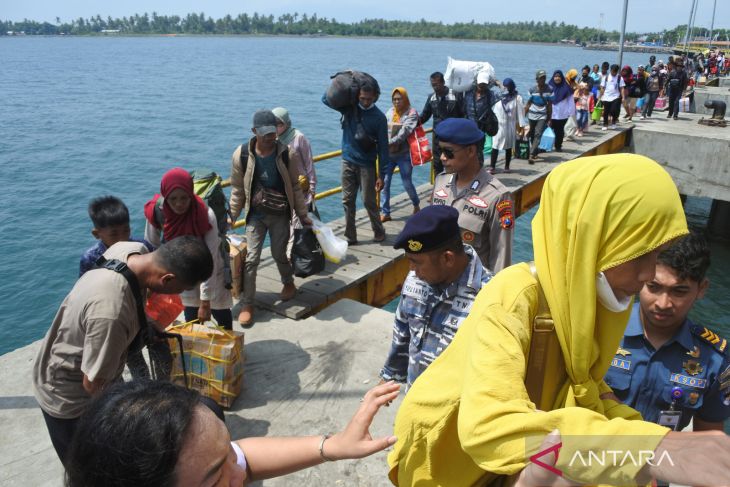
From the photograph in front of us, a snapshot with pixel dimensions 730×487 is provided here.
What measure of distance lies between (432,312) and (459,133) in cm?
165

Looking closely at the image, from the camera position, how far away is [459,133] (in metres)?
3.57

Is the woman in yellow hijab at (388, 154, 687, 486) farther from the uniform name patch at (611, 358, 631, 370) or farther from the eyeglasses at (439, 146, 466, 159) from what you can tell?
the eyeglasses at (439, 146, 466, 159)

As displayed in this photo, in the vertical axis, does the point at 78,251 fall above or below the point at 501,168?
below

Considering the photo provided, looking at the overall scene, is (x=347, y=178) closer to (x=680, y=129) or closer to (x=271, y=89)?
(x=680, y=129)

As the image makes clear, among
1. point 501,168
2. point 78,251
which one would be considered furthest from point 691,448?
point 78,251

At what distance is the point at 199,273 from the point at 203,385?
4.84ft

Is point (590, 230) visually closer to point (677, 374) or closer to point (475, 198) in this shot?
point (677, 374)

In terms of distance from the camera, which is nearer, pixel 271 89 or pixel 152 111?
pixel 152 111

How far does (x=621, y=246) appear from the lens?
3.55 ft

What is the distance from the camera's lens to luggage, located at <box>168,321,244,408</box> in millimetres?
3609

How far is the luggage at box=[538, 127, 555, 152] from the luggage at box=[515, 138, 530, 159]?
102cm

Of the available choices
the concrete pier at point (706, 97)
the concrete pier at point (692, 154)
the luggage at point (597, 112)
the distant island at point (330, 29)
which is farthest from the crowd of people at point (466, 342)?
the distant island at point (330, 29)

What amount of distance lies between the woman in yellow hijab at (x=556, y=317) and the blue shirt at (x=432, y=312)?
1090 millimetres

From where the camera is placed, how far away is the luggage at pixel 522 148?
36.8ft
